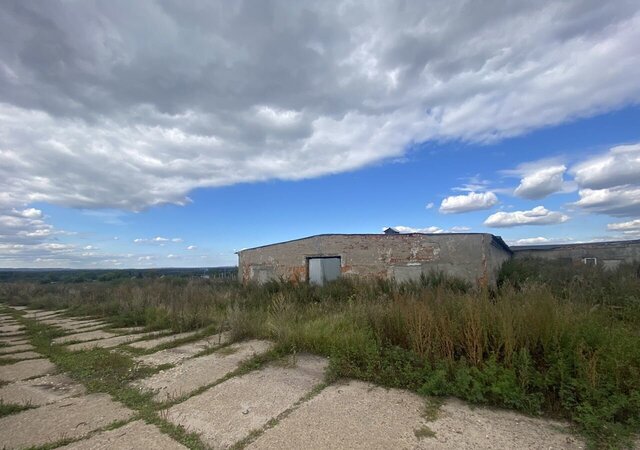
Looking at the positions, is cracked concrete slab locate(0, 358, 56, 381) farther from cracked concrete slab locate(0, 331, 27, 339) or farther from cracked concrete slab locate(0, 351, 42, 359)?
cracked concrete slab locate(0, 331, 27, 339)

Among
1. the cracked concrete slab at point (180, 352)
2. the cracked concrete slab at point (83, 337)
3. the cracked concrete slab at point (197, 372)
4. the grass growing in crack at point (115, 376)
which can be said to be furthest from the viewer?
the cracked concrete slab at point (83, 337)

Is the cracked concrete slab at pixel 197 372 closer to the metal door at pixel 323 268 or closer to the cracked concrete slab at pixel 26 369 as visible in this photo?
the cracked concrete slab at pixel 26 369

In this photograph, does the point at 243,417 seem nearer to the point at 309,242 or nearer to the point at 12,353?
the point at 12,353

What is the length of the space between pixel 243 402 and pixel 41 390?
308 centimetres

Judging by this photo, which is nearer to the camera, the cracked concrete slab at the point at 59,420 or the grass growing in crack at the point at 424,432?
the grass growing in crack at the point at 424,432

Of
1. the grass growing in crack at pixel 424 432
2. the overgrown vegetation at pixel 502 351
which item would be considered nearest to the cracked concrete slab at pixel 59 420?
the overgrown vegetation at pixel 502 351

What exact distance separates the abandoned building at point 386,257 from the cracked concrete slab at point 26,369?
349 inches

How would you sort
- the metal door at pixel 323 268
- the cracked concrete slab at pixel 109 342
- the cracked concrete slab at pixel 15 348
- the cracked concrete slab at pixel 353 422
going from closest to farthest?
the cracked concrete slab at pixel 353 422 → the cracked concrete slab at pixel 109 342 → the cracked concrete slab at pixel 15 348 → the metal door at pixel 323 268

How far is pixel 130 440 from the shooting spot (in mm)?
3227

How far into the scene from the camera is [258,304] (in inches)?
436

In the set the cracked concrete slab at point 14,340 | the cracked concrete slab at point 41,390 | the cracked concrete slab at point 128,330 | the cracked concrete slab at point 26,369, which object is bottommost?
the cracked concrete slab at point 41,390

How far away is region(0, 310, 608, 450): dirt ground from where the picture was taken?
10.2ft

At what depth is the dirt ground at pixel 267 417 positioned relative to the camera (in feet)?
10.2

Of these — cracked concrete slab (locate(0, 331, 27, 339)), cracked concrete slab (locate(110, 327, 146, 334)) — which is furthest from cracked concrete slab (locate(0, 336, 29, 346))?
cracked concrete slab (locate(110, 327, 146, 334))
